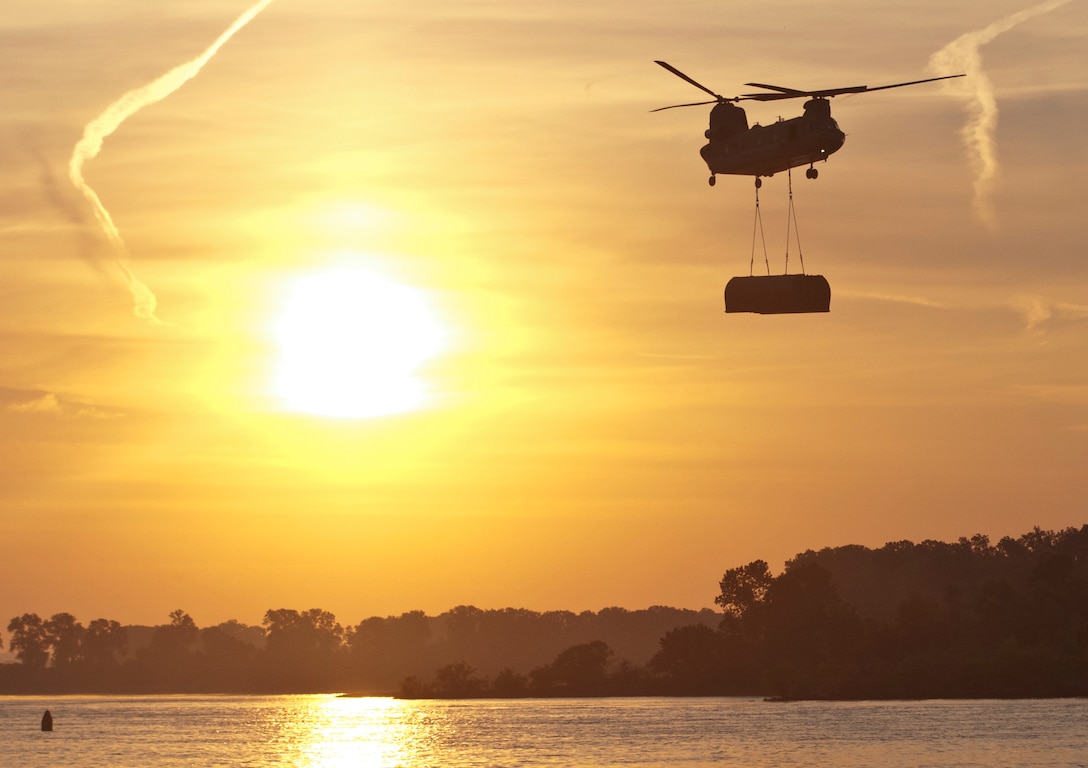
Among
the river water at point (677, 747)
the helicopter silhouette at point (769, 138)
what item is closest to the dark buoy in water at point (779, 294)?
the helicopter silhouette at point (769, 138)

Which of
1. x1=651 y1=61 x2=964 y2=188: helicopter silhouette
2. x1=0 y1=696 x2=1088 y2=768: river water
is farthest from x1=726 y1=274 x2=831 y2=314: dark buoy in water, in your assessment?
x1=0 y1=696 x2=1088 y2=768: river water

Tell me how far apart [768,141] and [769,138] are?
0.52ft

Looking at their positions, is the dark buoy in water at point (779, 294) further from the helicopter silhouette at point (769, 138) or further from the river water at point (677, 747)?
the river water at point (677, 747)

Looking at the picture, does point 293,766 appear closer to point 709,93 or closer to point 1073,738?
point 1073,738

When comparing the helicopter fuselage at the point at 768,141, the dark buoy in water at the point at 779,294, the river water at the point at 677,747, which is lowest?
the river water at the point at 677,747

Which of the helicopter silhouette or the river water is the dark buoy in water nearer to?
the helicopter silhouette

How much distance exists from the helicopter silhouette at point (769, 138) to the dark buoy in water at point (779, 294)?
5777 mm

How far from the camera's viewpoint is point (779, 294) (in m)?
79.7

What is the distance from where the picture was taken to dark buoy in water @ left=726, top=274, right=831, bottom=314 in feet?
261

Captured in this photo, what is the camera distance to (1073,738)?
148625 mm

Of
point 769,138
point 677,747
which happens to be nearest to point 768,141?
point 769,138

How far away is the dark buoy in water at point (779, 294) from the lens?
79.4 meters

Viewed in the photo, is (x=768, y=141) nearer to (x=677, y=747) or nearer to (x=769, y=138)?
(x=769, y=138)

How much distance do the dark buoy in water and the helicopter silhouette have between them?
578 centimetres
